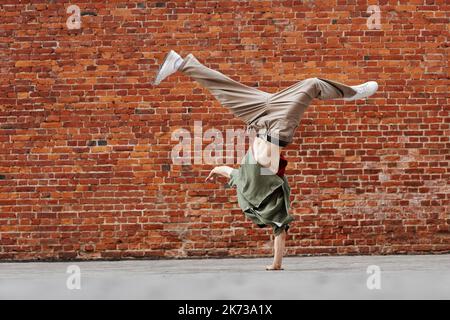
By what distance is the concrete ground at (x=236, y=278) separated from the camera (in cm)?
602

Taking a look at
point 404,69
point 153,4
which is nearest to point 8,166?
point 153,4

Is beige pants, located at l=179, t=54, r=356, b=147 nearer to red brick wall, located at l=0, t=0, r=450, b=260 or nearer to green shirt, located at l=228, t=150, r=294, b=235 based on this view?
green shirt, located at l=228, t=150, r=294, b=235

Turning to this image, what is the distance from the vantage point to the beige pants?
7.14 m

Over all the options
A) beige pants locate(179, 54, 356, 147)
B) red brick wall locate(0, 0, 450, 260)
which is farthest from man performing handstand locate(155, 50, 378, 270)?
red brick wall locate(0, 0, 450, 260)

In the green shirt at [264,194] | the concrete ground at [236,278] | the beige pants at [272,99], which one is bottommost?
the concrete ground at [236,278]

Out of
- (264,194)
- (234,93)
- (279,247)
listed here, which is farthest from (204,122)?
(279,247)

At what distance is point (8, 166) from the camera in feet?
31.1

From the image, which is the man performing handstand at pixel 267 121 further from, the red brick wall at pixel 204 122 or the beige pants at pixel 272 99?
the red brick wall at pixel 204 122

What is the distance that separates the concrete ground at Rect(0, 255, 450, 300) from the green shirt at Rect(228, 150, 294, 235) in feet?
1.56

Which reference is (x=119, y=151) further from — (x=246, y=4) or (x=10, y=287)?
(x=10, y=287)

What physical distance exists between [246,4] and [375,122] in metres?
1.96

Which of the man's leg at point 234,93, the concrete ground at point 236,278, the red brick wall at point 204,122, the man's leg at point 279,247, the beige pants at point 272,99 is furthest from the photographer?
the red brick wall at point 204,122

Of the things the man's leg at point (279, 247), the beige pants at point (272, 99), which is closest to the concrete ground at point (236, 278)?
the man's leg at point (279, 247)

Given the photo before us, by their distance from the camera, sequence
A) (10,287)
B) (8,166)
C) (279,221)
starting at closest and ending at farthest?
(10,287)
(279,221)
(8,166)
